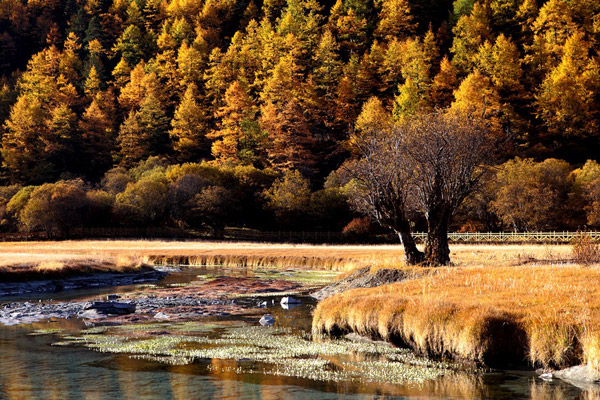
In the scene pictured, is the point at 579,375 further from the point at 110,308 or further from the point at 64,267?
the point at 64,267

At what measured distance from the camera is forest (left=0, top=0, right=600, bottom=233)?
8938 centimetres

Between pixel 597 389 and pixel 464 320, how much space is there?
406cm

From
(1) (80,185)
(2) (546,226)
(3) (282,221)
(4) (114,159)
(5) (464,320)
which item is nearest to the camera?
(5) (464,320)

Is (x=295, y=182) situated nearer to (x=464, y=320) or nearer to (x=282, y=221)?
(x=282, y=221)

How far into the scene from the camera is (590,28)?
11306cm

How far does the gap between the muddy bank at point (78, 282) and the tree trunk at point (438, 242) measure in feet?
73.2

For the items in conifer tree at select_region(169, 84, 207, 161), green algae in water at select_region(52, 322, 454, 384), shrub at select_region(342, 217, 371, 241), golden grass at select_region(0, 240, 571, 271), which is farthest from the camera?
conifer tree at select_region(169, 84, 207, 161)

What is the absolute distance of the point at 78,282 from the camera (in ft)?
137

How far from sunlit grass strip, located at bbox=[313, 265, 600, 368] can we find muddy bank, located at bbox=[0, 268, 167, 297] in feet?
73.2

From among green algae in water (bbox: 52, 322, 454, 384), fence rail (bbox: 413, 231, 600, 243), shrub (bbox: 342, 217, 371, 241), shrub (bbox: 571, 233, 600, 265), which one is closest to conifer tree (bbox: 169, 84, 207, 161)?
shrub (bbox: 342, 217, 371, 241)

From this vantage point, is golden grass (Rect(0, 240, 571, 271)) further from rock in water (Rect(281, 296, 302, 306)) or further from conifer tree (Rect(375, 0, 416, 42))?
conifer tree (Rect(375, 0, 416, 42))

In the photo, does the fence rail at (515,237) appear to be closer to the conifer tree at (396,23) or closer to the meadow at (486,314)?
the meadow at (486,314)

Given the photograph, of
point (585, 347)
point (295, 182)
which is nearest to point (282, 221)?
point (295, 182)

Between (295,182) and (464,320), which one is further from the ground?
(295,182)
